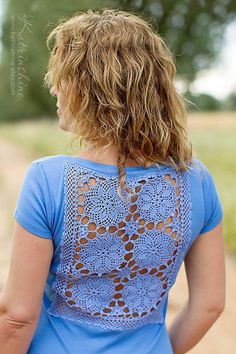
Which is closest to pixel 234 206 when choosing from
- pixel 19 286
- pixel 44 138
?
pixel 19 286

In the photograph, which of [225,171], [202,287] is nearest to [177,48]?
[202,287]

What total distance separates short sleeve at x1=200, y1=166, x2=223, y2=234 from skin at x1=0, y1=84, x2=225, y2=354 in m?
0.02

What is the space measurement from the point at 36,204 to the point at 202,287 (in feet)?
1.72

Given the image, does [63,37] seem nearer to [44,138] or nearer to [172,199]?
[172,199]

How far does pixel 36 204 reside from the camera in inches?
53.4

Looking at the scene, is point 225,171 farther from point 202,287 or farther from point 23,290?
point 23,290

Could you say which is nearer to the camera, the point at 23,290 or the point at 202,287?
the point at 23,290

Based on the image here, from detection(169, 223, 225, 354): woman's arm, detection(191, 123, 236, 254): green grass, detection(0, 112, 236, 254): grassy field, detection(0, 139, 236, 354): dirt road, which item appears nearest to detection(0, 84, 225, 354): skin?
detection(169, 223, 225, 354): woman's arm

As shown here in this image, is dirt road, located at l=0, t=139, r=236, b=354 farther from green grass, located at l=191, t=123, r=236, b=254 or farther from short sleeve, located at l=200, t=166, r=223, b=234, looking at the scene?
short sleeve, located at l=200, t=166, r=223, b=234

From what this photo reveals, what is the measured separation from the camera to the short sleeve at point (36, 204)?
1356 mm

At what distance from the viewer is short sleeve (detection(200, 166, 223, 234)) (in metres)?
1.54

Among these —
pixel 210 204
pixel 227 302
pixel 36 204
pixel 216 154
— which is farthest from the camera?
pixel 216 154

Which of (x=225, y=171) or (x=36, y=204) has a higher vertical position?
(x=36, y=204)

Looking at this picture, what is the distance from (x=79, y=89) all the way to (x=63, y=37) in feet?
0.47
